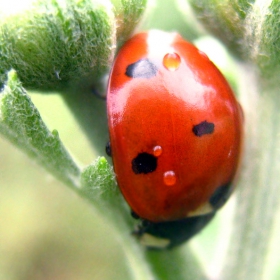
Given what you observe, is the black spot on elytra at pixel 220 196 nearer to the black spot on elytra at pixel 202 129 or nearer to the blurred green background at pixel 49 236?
the black spot on elytra at pixel 202 129

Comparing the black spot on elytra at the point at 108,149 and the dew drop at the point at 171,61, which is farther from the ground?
the dew drop at the point at 171,61

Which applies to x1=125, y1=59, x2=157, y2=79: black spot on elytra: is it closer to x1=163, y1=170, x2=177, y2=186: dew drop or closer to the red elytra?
the red elytra

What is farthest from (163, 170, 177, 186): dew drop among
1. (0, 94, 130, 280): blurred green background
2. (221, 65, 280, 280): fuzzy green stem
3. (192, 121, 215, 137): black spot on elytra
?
(0, 94, 130, 280): blurred green background

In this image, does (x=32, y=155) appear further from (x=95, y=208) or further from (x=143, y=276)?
(x=143, y=276)

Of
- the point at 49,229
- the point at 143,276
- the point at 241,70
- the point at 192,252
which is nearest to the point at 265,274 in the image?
the point at 192,252

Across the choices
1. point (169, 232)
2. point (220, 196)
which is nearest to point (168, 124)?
point (220, 196)

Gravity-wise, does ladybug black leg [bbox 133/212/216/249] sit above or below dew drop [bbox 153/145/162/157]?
below

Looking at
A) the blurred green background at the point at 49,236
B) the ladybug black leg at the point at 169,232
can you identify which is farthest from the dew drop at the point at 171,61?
the blurred green background at the point at 49,236

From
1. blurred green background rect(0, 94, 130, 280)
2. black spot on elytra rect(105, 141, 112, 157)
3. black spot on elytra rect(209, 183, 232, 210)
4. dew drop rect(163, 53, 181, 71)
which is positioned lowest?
blurred green background rect(0, 94, 130, 280)
